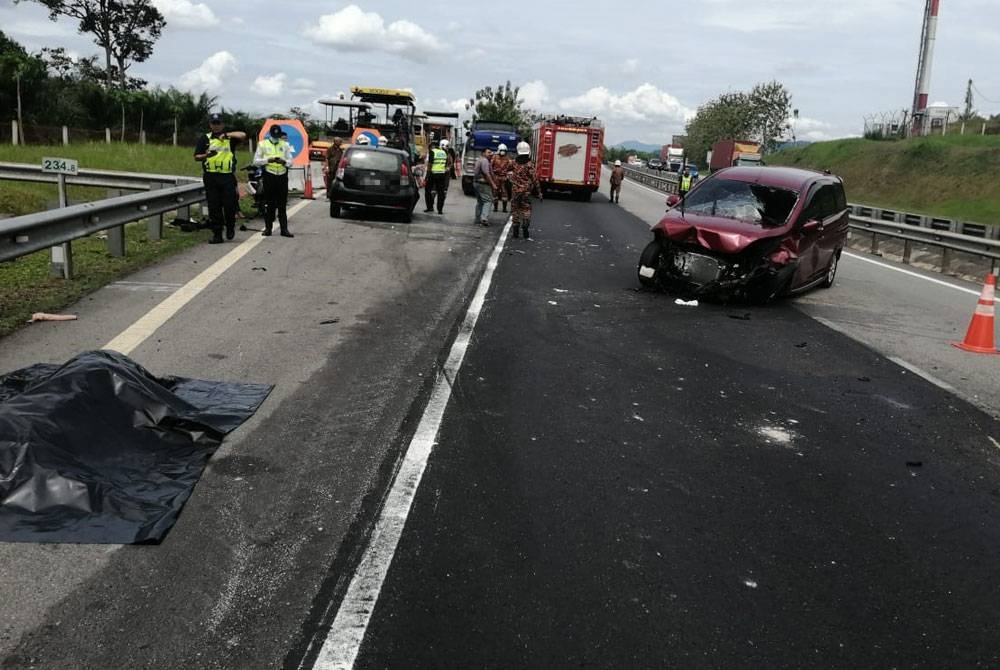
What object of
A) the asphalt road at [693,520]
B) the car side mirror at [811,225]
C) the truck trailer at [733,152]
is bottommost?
the asphalt road at [693,520]

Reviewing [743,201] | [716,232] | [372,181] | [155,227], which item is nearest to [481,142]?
[372,181]

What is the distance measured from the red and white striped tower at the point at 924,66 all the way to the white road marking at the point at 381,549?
52992 mm

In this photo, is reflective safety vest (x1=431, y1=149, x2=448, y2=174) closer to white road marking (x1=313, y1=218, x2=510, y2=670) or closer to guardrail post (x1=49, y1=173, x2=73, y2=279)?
guardrail post (x1=49, y1=173, x2=73, y2=279)

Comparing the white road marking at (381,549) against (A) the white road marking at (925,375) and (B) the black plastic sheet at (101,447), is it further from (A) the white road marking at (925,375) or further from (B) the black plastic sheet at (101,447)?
(A) the white road marking at (925,375)

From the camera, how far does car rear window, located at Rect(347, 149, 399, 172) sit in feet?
60.9

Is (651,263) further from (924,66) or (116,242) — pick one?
(924,66)

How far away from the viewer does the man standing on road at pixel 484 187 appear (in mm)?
19719

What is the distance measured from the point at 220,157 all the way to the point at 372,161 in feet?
19.0

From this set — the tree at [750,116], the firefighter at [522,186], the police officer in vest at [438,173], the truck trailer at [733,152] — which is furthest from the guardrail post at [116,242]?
the tree at [750,116]

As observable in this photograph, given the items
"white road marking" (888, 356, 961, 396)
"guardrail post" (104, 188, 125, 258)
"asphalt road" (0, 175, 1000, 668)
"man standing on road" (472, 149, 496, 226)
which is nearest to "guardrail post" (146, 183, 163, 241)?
"guardrail post" (104, 188, 125, 258)

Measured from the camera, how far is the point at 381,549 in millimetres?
3992

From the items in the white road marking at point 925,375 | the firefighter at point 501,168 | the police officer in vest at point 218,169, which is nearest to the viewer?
the white road marking at point 925,375

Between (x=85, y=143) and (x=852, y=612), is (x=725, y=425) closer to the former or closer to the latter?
(x=852, y=612)

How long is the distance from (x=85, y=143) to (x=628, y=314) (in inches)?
1319
